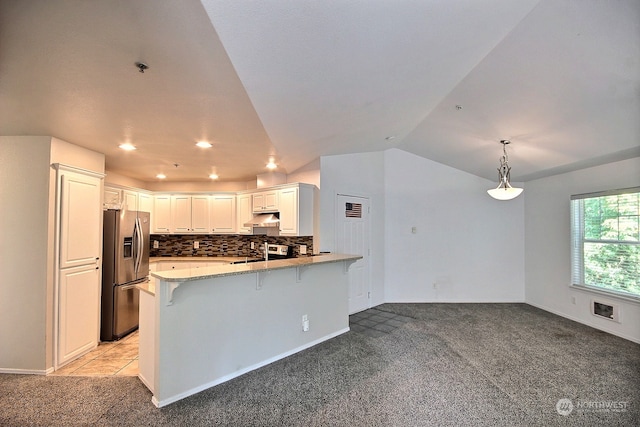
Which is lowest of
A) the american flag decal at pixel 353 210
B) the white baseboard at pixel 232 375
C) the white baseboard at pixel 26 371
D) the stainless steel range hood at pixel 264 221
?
the white baseboard at pixel 26 371

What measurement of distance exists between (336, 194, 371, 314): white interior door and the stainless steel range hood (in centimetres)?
104

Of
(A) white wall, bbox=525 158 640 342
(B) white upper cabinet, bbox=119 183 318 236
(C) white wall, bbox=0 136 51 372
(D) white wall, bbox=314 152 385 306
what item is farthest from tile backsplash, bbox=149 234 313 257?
(A) white wall, bbox=525 158 640 342

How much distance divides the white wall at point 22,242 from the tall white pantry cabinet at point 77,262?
13 centimetres

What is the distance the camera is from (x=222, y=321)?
9.29 feet

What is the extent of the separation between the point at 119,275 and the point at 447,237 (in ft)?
17.9

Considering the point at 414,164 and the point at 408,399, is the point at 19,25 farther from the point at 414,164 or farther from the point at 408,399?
the point at 414,164

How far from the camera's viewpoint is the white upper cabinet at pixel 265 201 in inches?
194

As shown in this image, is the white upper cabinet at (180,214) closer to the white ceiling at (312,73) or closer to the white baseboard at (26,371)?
the white ceiling at (312,73)

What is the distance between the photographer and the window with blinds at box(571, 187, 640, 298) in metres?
3.85

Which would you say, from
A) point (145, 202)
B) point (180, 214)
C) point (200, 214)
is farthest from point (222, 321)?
point (145, 202)

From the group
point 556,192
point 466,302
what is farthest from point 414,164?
point 466,302

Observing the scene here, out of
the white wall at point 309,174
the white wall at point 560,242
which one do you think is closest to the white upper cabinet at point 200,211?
the white wall at point 309,174

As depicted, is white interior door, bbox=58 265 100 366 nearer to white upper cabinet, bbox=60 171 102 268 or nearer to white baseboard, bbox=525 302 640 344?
white upper cabinet, bbox=60 171 102 268

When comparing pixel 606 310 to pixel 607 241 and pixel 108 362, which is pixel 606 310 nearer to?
pixel 607 241
